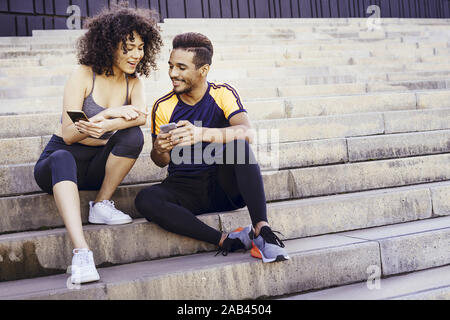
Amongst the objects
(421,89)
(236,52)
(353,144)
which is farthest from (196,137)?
(236,52)

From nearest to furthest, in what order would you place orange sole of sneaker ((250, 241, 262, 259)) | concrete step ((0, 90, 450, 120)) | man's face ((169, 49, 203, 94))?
orange sole of sneaker ((250, 241, 262, 259)), man's face ((169, 49, 203, 94)), concrete step ((0, 90, 450, 120))

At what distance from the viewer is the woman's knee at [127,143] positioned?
2539mm

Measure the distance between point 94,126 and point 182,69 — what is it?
0.56 meters

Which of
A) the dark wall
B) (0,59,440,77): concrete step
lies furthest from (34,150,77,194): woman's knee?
the dark wall

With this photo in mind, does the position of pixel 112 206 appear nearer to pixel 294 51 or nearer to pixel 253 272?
pixel 253 272

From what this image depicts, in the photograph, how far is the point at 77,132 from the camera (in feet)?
8.19

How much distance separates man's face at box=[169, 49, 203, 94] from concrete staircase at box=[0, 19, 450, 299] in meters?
0.63

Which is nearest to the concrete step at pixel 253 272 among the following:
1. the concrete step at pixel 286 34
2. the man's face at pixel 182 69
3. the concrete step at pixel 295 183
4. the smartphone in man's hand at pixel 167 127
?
the concrete step at pixel 295 183

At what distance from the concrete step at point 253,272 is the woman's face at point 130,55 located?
1.06m

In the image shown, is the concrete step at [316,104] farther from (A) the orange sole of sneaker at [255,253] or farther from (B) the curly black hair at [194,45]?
(A) the orange sole of sneaker at [255,253]

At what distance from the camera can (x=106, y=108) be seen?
2.68 m

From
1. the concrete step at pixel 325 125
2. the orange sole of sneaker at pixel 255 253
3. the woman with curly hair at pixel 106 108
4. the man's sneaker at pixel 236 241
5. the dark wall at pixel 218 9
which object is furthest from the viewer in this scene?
the dark wall at pixel 218 9

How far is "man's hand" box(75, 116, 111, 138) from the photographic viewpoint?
Result: 2.41 m

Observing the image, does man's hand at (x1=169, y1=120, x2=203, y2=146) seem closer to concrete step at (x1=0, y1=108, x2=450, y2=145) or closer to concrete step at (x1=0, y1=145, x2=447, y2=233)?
concrete step at (x1=0, y1=145, x2=447, y2=233)
